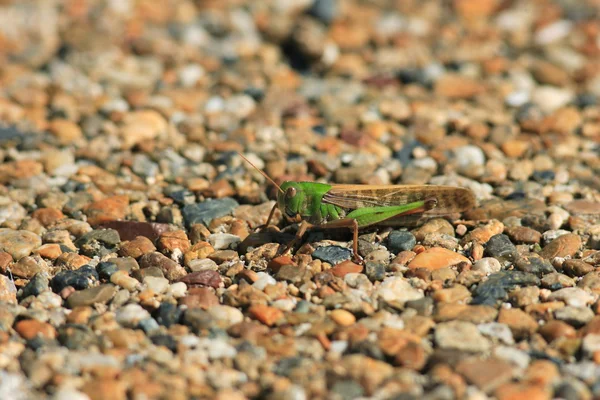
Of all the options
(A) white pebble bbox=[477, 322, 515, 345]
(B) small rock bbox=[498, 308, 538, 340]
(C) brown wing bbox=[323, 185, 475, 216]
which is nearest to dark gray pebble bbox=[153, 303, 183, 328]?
(C) brown wing bbox=[323, 185, 475, 216]

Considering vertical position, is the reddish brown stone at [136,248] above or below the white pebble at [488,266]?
below

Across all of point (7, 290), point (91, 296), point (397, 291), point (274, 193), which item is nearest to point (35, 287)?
point (7, 290)

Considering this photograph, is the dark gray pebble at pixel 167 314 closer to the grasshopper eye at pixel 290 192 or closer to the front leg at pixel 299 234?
the front leg at pixel 299 234

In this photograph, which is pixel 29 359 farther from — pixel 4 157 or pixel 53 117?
pixel 53 117

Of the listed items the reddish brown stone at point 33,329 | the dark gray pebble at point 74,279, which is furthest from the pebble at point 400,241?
the reddish brown stone at point 33,329

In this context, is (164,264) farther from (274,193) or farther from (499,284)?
(499,284)

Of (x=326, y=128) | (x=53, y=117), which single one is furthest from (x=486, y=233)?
(x=53, y=117)
